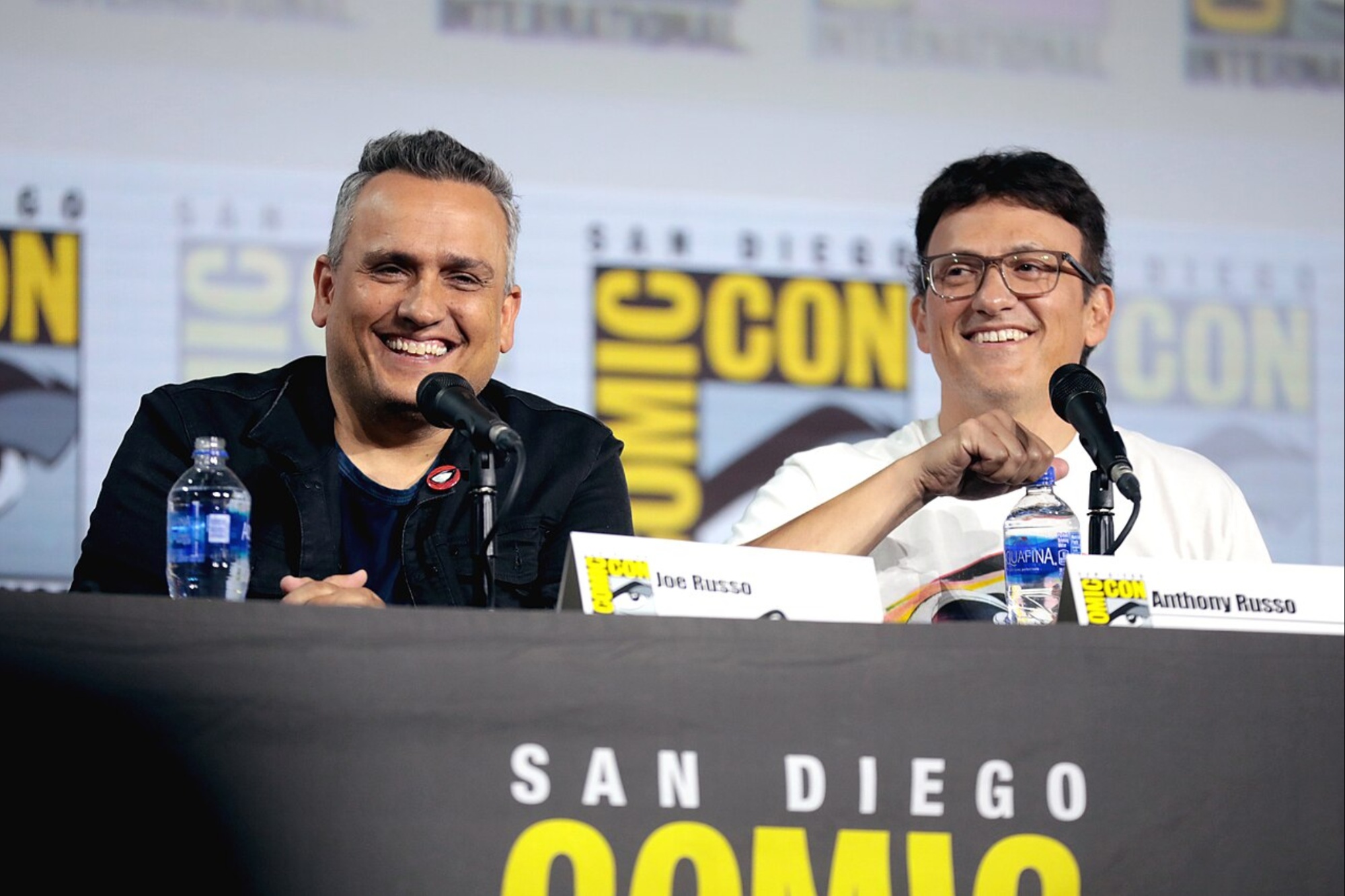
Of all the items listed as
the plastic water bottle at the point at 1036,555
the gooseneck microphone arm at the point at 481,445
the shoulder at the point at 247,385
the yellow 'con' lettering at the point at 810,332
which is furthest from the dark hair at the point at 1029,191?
the gooseneck microphone arm at the point at 481,445

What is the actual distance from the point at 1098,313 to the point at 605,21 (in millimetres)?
1390

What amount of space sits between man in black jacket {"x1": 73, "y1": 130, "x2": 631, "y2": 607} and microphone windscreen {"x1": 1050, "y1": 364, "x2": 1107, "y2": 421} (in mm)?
733

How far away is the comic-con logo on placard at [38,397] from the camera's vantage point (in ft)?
10.4

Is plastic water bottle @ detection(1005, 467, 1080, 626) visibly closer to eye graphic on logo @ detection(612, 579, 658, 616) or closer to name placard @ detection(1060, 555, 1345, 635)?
name placard @ detection(1060, 555, 1345, 635)

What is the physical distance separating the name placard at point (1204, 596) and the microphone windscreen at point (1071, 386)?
16.1 inches

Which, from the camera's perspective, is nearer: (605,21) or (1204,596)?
(1204,596)

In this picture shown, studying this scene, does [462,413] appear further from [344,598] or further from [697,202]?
[697,202]

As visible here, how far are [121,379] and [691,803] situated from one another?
2.20 metres

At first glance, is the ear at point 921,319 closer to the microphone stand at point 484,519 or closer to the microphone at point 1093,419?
the microphone at point 1093,419

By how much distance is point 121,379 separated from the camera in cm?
323

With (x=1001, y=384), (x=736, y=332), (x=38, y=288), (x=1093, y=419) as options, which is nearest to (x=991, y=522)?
(x=1001, y=384)

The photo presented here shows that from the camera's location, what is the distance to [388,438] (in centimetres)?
246

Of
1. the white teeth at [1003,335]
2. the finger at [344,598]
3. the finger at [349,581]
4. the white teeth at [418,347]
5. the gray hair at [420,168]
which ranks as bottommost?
the finger at [344,598]

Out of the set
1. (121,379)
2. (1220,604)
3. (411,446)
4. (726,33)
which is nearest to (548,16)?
(726,33)
